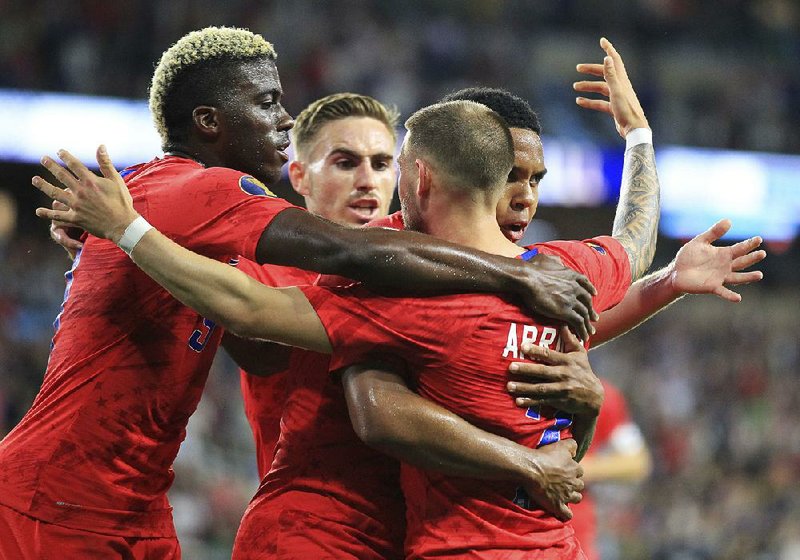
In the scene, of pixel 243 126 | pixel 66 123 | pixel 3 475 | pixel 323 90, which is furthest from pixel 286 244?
pixel 323 90

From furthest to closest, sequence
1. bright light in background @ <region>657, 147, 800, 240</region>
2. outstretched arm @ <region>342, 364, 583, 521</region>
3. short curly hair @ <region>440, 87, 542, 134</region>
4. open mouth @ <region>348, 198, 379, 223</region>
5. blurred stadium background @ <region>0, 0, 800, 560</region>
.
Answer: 1. bright light in background @ <region>657, 147, 800, 240</region>
2. blurred stadium background @ <region>0, 0, 800, 560</region>
3. open mouth @ <region>348, 198, 379, 223</region>
4. short curly hair @ <region>440, 87, 542, 134</region>
5. outstretched arm @ <region>342, 364, 583, 521</region>

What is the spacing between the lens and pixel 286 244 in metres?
3.17

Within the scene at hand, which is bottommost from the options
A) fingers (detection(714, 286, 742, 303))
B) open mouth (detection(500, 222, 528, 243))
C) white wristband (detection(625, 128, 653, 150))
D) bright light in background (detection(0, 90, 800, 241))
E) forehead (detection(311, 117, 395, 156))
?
bright light in background (detection(0, 90, 800, 241))

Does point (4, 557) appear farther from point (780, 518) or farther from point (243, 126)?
point (780, 518)

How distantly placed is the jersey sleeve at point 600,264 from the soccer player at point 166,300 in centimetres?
20

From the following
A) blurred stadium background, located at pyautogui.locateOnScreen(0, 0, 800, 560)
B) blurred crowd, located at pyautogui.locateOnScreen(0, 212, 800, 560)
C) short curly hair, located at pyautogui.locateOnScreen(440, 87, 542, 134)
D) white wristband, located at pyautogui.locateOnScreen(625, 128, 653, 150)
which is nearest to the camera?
short curly hair, located at pyautogui.locateOnScreen(440, 87, 542, 134)

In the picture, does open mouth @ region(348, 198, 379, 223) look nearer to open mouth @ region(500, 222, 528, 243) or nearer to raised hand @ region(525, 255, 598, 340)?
open mouth @ region(500, 222, 528, 243)

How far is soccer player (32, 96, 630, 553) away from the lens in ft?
10.2

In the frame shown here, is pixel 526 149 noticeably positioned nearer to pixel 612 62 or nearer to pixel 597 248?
pixel 597 248

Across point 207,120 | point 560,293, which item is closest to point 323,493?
point 560,293

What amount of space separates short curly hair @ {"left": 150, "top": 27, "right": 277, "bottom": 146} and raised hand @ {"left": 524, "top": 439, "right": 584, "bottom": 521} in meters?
1.65

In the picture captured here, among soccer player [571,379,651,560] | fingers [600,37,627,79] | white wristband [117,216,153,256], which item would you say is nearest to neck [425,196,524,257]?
white wristband [117,216,153,256]

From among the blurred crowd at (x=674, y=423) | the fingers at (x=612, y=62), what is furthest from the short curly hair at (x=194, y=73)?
the blurred crowd at (x=674, y=423)

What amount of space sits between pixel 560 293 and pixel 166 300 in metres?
1.26
